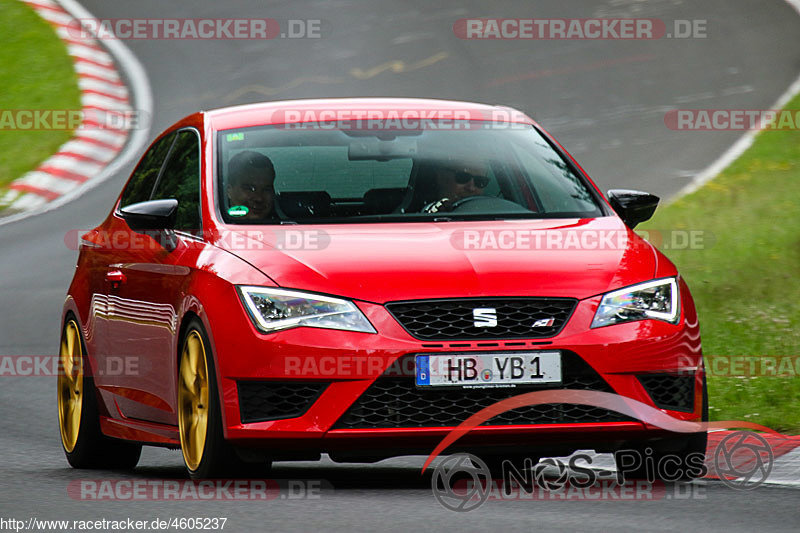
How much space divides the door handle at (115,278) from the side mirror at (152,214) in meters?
0.50

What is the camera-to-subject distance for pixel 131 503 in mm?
6723

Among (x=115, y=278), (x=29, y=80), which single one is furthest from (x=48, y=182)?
(x=115, y=278)

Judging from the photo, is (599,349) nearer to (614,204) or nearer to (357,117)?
(614,204)

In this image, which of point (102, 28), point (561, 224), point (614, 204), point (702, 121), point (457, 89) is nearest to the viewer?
point (561, 224)

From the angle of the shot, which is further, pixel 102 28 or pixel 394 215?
pixel 102 28

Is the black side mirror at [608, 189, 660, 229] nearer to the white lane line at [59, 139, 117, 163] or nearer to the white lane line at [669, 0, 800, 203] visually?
the white lane line at [669, 0, 800, 203]

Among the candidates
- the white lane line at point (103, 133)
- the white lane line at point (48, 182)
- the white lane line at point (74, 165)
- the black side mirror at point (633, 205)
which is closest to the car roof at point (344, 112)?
the black side mirror at point (633, 205)

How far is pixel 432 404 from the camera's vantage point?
674 centimetres

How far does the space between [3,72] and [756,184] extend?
1321 centimetres

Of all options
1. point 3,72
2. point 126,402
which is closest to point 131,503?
point 126,402

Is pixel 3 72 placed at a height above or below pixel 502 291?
above

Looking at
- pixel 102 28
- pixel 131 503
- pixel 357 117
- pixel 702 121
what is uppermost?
pixel 102 28

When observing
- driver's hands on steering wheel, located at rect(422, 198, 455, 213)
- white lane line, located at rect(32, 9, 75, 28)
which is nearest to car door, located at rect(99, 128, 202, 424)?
driver's hands on steering wheel, located at rect(422, 198, 455, 213)

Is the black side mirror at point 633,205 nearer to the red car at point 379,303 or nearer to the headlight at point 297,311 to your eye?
the red car at point 379,303
